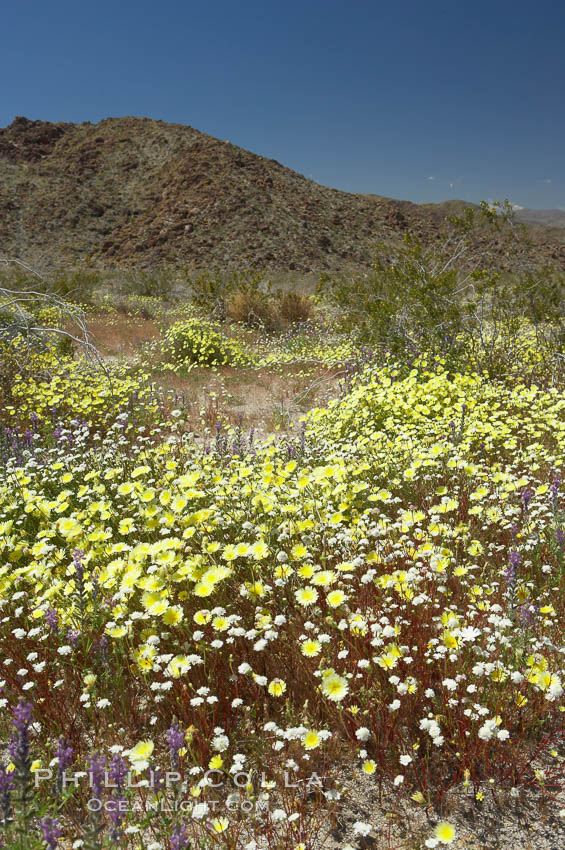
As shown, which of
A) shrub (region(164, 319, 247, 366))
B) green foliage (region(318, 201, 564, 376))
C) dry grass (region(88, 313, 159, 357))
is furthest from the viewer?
dry grass (region(88, 313, 159, 357))

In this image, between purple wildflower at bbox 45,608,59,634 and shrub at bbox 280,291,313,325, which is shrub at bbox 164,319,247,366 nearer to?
shrub at bbox 280,291,313,325

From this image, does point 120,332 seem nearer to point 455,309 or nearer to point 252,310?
point 252,310

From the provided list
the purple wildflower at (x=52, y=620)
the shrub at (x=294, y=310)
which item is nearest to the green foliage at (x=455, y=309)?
the purple wildflower at (x=52, y=620)

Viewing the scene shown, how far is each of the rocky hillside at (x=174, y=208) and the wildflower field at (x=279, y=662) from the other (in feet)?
103

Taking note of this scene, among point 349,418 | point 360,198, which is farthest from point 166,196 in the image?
point 349,418

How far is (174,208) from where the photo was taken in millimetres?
40156

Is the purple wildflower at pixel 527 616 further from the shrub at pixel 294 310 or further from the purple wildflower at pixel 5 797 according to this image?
the shrub at pixel 294 310

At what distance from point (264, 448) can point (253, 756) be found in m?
3.08

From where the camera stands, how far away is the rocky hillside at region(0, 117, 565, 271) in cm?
3544

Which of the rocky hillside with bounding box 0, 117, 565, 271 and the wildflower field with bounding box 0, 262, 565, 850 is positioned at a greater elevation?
the rocky hillside with bounding box 0, 117, 565, 271

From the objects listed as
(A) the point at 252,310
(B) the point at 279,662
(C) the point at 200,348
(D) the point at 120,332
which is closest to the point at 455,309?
(C) the point at 200,348

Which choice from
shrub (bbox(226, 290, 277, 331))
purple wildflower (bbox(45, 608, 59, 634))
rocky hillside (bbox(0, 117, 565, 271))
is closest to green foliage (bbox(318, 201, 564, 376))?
purple wildflower (bbox(45, 608, 59, 634))

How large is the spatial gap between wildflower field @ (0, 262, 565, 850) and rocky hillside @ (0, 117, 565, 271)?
103 ft

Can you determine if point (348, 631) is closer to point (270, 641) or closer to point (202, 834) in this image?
point (270, 641)
